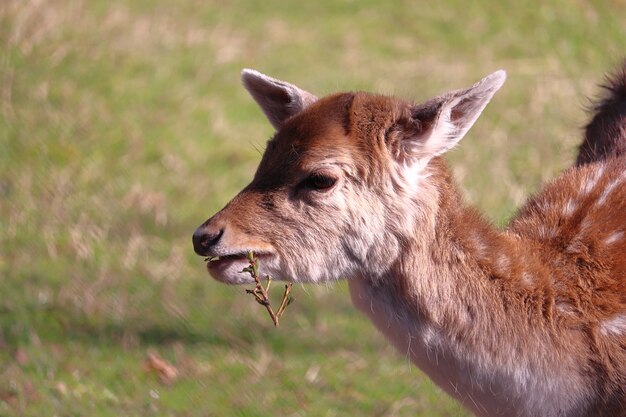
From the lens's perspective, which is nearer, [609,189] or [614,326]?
[614,326]

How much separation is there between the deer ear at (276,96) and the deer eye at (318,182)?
53cm

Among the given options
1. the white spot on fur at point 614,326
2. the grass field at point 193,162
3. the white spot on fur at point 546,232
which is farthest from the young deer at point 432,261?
the grass field at point 193,162

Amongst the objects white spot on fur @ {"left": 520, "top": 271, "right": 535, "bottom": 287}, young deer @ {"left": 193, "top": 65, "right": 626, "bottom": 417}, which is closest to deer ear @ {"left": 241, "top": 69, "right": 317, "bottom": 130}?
young deer @ {"left": 193, "top": 65, "right": 626, "bottom": 417}

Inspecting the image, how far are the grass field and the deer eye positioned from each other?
1.72 metres

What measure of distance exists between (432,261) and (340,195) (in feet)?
1.39

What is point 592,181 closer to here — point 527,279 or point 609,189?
point 609,189

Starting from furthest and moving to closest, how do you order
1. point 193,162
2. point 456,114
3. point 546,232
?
point 193,162 < point 546,232 < point 456,114

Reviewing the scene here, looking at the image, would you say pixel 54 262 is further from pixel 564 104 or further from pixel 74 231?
pixel 564 104

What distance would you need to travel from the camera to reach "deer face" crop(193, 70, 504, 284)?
4418mm

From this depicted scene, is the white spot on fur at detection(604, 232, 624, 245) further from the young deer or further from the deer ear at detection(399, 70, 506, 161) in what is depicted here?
the deer ear at detection(399, 70, 506, 161)

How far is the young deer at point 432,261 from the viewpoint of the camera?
439cm

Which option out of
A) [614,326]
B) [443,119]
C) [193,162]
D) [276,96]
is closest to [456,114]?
[443,119]

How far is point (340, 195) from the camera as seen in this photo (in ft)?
14.6

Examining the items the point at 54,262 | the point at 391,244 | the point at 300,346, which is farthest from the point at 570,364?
the point at 54,262
